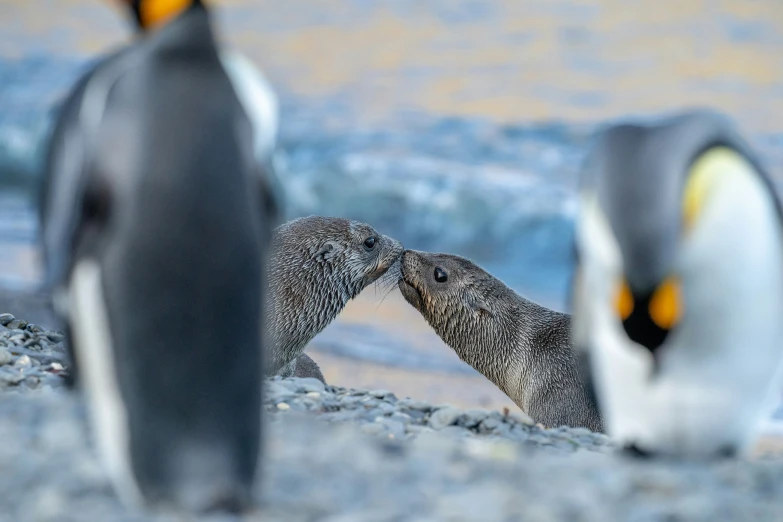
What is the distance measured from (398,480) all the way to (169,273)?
3.59ft

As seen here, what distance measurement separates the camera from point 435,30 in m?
25.0

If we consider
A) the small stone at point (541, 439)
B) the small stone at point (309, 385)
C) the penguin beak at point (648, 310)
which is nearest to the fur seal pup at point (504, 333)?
the small stone at point (541, 439)

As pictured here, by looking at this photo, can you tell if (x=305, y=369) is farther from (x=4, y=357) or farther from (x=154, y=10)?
(x=154, y=10)

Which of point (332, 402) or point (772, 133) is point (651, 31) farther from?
point (332, 402)

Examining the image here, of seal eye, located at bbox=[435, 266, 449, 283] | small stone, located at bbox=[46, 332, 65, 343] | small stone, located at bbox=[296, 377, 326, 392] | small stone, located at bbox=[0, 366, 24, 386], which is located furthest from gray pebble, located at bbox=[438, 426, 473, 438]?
seal eye, located at bbox=[435, 266, 449, 283]

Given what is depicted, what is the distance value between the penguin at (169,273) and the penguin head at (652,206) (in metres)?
1.28

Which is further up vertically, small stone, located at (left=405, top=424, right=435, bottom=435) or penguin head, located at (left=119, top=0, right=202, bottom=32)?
penguin head, located at (left=119, top=0, right=202, bottom=32)

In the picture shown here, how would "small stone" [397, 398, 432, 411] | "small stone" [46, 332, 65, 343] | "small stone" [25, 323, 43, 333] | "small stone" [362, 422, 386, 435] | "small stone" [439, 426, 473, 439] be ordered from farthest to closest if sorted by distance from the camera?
"small stone" [25, 323, 43, 333]
"small stone" [46, 332, 65, 343]
"small stone" [397, 398, 432, 411]
"small stone" [439, 426, 473, 439]
"small stone" [362, 422, 386, 435]

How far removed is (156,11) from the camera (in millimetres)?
3705

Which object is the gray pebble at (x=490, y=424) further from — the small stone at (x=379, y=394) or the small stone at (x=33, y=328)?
the small stone at (x=33, y=328)

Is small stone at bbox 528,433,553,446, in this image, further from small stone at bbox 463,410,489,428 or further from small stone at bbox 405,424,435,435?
small stone at bbox 405,424,435,435

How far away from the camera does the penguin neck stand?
3.56 meters

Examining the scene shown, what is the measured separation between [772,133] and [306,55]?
393 inches

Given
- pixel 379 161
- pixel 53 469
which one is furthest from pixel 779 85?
pixel 53 469
